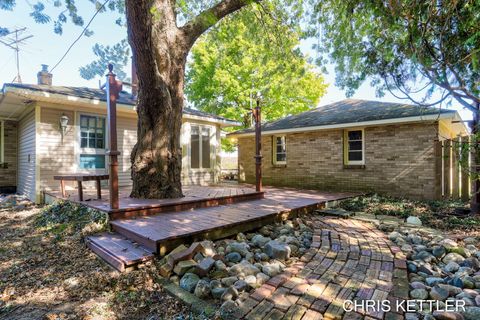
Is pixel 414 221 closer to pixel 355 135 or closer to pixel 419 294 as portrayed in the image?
pixel 419 294

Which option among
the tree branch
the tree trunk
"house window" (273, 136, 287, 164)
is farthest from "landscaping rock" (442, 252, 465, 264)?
"house window" (273, 136, 287, 164)

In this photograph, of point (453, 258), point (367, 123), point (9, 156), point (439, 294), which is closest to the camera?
point (439, 294)

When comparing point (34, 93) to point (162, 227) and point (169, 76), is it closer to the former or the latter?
point (169, 76)

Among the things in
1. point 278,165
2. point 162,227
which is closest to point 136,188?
point 162,227

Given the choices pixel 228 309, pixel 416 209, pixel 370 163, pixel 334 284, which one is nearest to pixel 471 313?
pixel 334 284

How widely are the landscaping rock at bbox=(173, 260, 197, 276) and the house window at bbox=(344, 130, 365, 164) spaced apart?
7.62 metres

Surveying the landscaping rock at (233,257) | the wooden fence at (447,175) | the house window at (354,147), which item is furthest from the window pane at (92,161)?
Result: the wooden fence at (447,175)

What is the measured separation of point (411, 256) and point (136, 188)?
4.87 m

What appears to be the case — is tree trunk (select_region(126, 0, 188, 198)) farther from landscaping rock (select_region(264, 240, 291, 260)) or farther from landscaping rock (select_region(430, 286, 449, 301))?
landscaping rock (select_region(430, 286, 449, 301))

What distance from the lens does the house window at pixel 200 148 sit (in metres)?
9.91

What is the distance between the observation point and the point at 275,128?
424 inches

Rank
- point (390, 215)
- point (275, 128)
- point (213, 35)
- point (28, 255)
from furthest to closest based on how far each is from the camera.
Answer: point (275, 128)
point (213, 35)
point (390, 215)
point (28, 255)

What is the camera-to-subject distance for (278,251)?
3207 millimetres

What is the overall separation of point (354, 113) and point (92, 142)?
8771 mm
